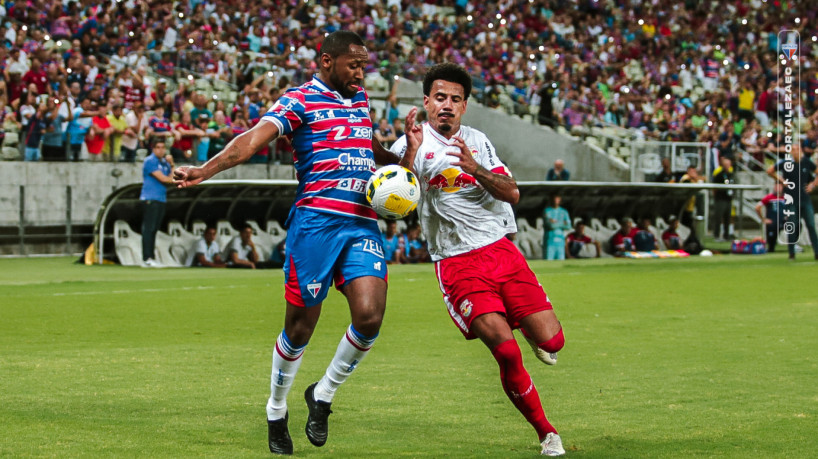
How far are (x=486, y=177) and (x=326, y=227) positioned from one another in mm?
968

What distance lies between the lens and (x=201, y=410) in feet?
24.4

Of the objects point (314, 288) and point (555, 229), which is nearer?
point (314, 288)

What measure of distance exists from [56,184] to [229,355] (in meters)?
14.1

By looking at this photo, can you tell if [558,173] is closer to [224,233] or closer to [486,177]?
[224,233]

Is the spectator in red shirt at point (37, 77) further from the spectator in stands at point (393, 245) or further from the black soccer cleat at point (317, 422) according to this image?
the black soccer cleat at point (317, 422)

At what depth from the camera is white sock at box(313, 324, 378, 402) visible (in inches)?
261

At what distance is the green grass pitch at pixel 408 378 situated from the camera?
6.57 metres

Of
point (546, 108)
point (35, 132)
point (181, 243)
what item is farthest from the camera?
point (546, 108)

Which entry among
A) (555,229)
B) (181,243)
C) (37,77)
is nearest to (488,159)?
(181,243)

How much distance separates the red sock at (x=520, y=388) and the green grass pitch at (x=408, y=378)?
0.66 ft

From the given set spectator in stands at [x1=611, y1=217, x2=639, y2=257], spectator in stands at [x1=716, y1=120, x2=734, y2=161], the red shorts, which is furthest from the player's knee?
spectator in stands at [x1=716, y1=120, x2=734, y2=161]

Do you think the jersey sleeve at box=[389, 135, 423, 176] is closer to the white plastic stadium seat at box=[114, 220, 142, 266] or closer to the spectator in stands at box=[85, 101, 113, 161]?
the white plastic stadium seat at box=[114, 220, 142, 266]

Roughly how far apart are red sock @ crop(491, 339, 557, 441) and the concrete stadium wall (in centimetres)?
1804

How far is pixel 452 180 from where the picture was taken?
694 cm
